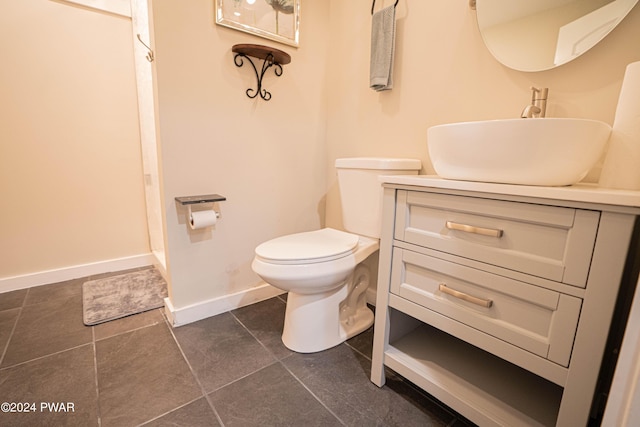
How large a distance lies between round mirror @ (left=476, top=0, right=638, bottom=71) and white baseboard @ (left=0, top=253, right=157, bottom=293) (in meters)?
2.63

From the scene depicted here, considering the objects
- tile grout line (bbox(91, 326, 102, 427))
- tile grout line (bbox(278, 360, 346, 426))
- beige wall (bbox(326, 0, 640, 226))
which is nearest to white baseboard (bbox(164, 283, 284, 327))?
tile grout line (bbox(91, 326, 102, 427))

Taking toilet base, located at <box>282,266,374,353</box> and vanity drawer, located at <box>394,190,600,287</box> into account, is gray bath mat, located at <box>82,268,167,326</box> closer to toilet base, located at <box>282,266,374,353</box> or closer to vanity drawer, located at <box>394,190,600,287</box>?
toilet base, located at <box>282,266,374,353</box>

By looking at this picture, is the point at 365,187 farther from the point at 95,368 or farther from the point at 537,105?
the point at 95,368

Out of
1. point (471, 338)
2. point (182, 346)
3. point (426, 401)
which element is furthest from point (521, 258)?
point (182, 346)

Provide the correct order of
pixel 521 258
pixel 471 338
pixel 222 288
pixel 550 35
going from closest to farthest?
pixel 521 258
pixel 471 338
pixel 550 35
pixel 222 288

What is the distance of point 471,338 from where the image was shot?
82cm

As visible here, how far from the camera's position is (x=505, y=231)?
74cm

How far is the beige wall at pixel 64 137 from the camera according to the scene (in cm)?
169

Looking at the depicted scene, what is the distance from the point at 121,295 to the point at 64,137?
115cm

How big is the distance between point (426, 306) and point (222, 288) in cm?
114

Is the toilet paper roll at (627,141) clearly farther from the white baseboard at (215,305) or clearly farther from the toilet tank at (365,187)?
the white baseboard at (215,305)

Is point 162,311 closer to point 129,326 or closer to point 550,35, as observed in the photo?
point 129,326

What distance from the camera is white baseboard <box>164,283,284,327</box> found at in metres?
1.45

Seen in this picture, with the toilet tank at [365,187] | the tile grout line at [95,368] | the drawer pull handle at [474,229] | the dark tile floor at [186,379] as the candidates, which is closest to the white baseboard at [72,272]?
the dark tile floor at [186,379]
